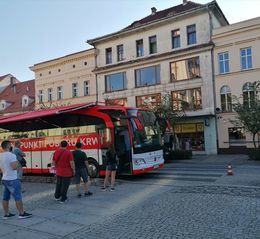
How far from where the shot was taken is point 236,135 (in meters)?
27.7

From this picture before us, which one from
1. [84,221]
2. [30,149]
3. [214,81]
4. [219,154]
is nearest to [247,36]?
[214,81]

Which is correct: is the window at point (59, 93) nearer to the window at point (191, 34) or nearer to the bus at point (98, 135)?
the window at point (191, 34)

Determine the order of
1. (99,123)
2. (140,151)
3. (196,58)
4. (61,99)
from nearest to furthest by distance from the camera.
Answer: (140,151) → (99,123) → (196,58) → (61,99)

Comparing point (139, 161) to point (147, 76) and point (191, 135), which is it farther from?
point (147, 76)

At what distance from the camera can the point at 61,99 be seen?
40.3m

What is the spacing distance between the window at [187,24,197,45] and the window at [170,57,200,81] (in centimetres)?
175

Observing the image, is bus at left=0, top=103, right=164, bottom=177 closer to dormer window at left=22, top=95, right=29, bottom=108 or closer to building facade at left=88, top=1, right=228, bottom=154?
building facade at left=88, top=1, right=228, bottom=154

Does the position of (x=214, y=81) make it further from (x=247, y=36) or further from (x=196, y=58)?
(x=247, y=36)

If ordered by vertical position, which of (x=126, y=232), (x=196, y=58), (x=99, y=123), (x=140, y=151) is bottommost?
(x=126, y=232)

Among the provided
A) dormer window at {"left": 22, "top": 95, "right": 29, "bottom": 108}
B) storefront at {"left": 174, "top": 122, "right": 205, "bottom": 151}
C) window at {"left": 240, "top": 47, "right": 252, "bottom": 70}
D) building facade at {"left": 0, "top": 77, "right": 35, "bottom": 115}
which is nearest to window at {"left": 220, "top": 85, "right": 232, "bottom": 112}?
window at {"left": 240, "top": 47, "right": 252, "bottom": 70}

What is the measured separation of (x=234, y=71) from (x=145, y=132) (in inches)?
681

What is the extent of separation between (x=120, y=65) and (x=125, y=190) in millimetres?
25036

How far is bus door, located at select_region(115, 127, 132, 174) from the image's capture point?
1329cm

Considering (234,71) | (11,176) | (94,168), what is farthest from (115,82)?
(11,176)
